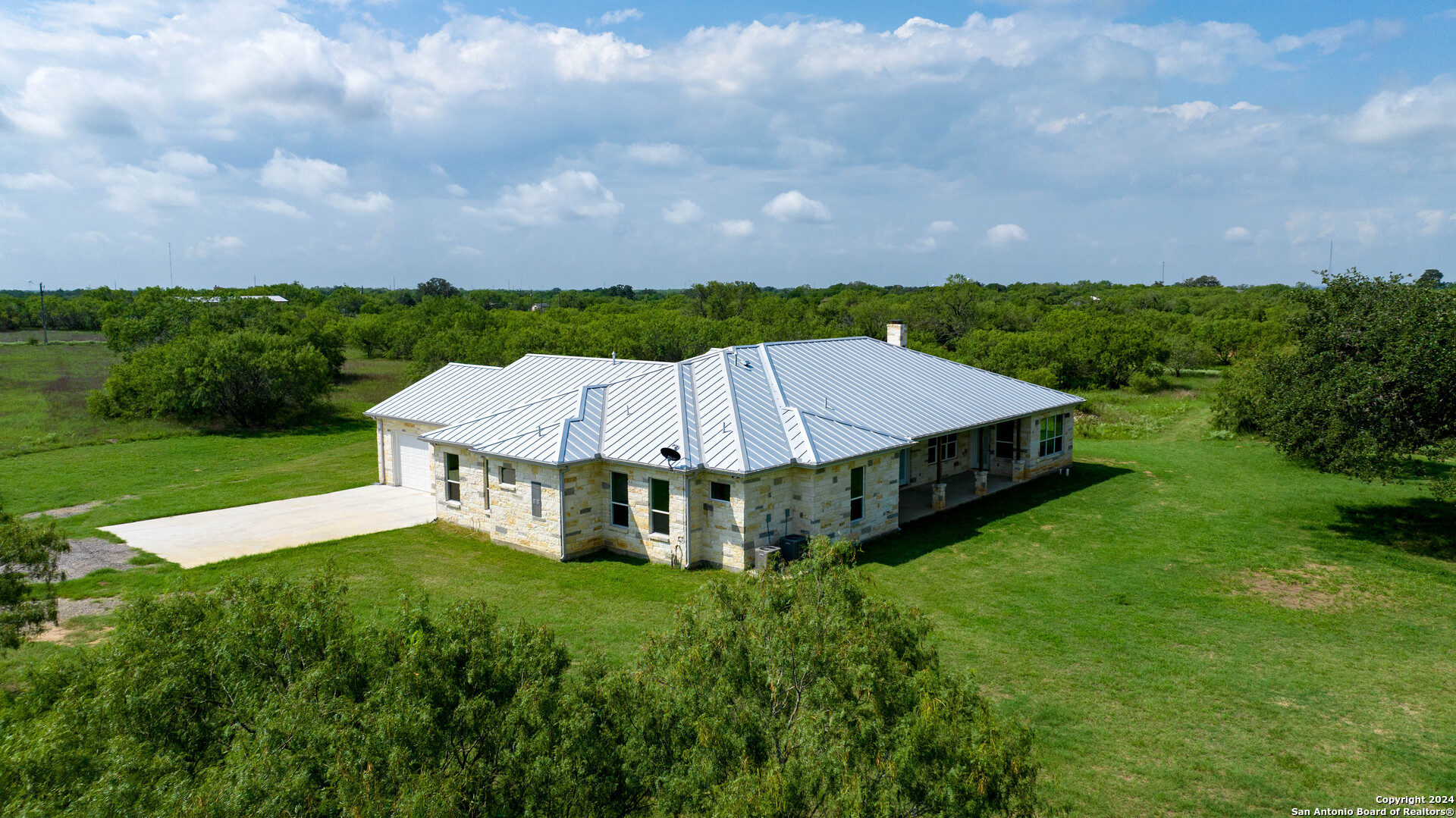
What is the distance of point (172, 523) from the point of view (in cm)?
2081

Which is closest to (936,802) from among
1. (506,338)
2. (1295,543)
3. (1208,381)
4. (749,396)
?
(749,396)

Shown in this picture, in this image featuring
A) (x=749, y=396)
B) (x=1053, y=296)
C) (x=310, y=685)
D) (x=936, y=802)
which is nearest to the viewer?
(x=936, y=802)

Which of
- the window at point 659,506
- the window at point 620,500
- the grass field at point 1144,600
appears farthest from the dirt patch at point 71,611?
the window at point 659,506

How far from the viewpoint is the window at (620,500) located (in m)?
18.3

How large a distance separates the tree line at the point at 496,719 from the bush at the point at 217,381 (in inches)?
1367

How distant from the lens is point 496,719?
5484 mm

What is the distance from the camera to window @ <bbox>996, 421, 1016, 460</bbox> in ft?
87.8

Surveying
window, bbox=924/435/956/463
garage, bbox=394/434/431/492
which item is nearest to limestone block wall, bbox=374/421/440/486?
garage, bbox=394/434/431/492

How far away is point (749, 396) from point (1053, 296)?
10028 centimetres

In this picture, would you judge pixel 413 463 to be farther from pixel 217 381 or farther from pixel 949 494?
pixel 217 381

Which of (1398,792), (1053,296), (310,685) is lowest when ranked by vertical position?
(1398,792)

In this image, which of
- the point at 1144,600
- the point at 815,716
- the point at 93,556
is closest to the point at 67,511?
the point at 93,556

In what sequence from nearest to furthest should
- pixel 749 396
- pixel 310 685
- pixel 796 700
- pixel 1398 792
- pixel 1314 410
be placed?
pixel 310 685 → pixel 796 700 → pixel 1398 792 → pixel 1314 410 → pixel 749 396

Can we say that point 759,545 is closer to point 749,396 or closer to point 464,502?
point 749,396
